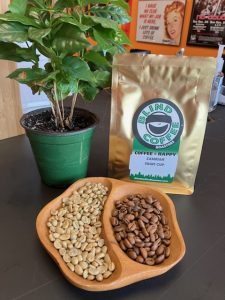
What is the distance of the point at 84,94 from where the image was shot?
641mm

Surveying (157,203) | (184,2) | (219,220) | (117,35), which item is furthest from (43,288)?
(184,2)

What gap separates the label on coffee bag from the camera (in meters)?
0.65

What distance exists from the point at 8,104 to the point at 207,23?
1.87 metres

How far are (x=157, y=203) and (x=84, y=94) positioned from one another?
305 mm

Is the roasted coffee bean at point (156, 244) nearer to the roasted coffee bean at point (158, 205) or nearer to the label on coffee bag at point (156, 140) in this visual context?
the roasted coffee bean at point (158, 205)

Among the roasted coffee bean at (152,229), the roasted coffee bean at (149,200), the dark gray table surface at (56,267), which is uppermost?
the roasted coffee bean at (152,229)

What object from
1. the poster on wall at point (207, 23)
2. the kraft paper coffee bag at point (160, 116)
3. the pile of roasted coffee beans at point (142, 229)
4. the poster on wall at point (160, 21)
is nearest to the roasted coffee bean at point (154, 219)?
the pile of roasted coffee beans at point (142, 229)

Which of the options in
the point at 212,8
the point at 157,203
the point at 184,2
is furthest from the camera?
the point at 184,2

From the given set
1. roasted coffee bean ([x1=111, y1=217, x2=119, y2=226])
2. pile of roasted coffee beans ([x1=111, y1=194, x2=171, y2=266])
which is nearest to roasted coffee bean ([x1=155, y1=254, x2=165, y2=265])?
pile of roasted coffee beans ([x1=111, y1=194, x2=171, y2=266])

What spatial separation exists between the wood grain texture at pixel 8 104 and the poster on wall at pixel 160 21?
1880 millimetres

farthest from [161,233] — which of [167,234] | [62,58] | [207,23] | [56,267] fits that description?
[207,23]

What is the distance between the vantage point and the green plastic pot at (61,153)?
61cm

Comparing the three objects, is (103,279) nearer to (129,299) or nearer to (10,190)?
(129,299)

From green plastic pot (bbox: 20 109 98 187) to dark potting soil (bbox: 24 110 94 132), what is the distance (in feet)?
0.04
